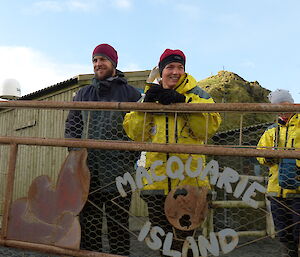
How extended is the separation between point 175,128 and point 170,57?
0.57 m

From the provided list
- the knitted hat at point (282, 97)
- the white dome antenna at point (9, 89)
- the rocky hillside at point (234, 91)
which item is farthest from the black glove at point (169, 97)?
the white dome antenna at point (9, 89)

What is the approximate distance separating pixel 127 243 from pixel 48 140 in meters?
0.96

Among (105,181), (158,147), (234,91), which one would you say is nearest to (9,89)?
(234,91)

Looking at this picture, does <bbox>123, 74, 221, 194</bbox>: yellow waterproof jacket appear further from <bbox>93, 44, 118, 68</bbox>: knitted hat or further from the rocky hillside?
the rocky hillside

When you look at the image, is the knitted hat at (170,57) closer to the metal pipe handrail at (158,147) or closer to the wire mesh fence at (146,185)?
the wire mesh fence at (146,185)

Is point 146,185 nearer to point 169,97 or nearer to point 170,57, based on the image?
point 169,97

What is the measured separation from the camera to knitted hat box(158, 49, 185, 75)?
104 inches

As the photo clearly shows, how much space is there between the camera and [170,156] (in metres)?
2.42

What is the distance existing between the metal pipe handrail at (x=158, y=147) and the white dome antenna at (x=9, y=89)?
8918 mm

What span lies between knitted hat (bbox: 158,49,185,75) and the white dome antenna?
931 cm

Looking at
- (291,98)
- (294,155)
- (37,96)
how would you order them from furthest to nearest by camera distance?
(37,96) < (291,98) < (294,155)

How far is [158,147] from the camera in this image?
2363 mm

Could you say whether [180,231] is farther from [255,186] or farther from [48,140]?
[48,140]

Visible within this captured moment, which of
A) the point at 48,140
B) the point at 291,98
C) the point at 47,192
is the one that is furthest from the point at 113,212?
the point at 291,98
